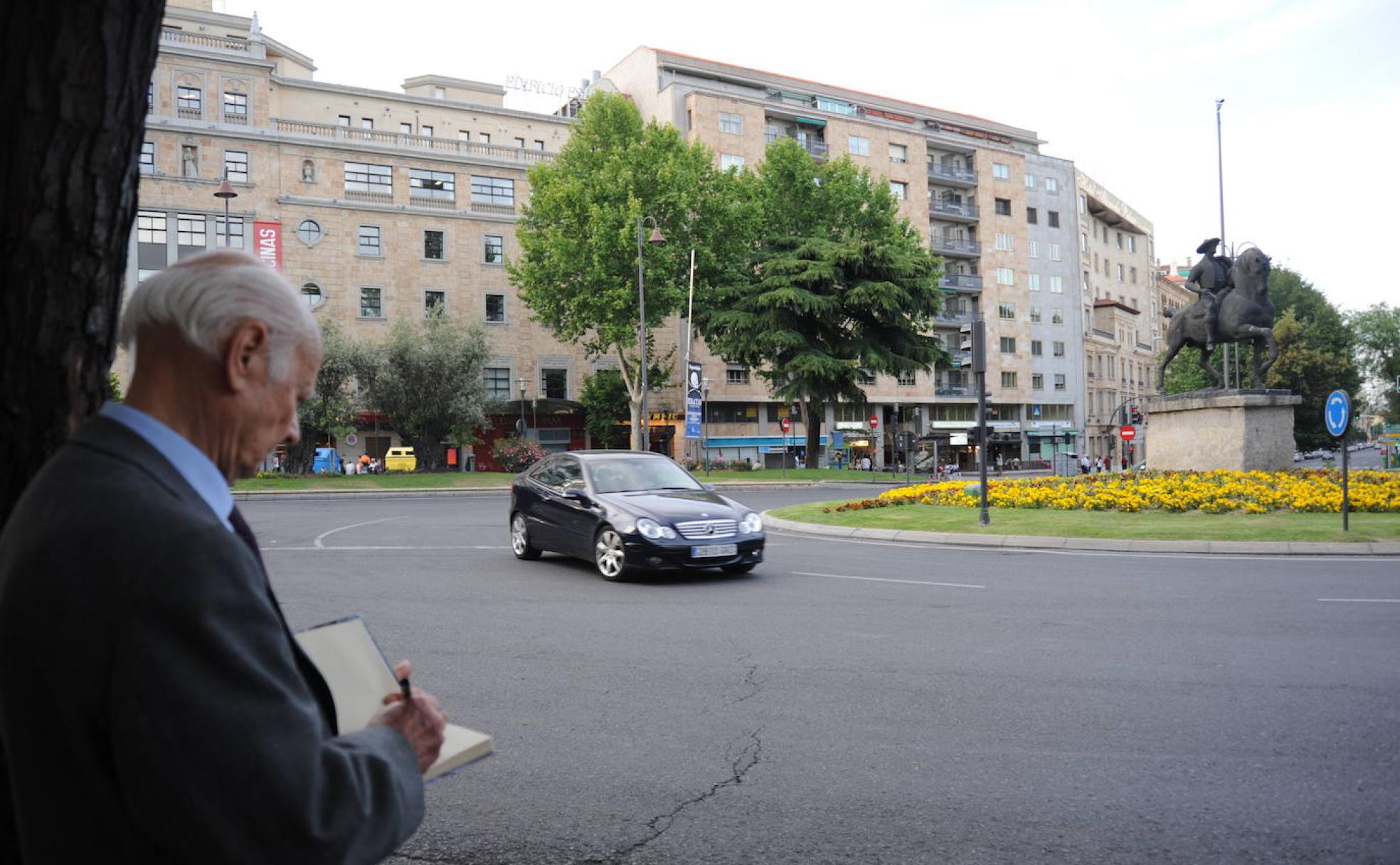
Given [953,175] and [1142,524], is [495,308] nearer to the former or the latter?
[953,175]

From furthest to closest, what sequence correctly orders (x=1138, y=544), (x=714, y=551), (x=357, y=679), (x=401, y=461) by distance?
1. (x=401, y=461)
2. (x=1138, y=544)
3. (x=714, y=551)
4. (x=357, y=679)

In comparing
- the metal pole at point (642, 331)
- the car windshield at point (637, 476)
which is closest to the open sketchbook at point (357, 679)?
the car windshield at point (637, 476)

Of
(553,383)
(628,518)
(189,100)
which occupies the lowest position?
(628,518)

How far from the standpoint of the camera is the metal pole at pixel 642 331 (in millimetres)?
37281

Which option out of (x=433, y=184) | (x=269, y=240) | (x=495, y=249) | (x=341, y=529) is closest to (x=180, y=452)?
(x=341, y=529)

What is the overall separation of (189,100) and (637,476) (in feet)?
150

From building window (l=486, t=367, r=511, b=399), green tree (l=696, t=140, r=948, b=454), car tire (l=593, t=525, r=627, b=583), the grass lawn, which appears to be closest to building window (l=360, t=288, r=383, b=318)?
building window (l=486, t=367, r=511, b=399)

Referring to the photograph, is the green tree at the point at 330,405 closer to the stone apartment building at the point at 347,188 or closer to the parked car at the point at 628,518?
the stone apartment building at the point at 347,188

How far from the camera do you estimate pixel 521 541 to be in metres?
13.2

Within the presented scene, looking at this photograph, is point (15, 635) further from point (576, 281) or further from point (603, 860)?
point (576, 281)

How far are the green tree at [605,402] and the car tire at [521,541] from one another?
136 feet

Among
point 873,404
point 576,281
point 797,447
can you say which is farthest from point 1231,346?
point 576,281

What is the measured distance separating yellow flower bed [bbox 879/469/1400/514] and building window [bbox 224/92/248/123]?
135ft

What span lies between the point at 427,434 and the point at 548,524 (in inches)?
1210
